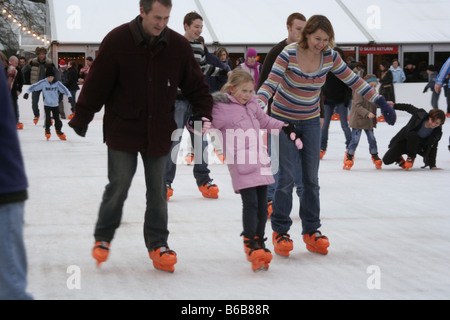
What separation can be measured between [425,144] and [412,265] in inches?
196

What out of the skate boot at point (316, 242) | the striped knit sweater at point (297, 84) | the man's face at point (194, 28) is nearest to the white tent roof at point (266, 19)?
the man's face at point (194, 28)

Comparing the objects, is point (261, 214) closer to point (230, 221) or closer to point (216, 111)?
point (216, 111)

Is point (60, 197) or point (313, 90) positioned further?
point (60, 197)

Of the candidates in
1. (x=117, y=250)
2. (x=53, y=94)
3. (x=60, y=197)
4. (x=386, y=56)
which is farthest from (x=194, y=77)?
(x=386, y=56)

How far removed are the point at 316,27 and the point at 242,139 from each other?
0.80 m

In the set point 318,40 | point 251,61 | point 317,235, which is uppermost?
point 318,40

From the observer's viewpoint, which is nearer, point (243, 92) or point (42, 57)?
point (243, 92)

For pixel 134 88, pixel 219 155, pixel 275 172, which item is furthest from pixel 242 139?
pixel 219 155

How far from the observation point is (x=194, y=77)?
4059 millimetres

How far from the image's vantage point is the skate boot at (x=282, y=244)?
4359mm

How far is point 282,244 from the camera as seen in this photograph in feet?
14.3

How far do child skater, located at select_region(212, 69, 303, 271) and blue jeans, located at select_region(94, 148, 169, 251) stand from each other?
1.33 feet

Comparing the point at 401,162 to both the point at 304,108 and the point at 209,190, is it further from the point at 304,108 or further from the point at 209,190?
the point at 304,108

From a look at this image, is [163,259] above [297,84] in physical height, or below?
below
